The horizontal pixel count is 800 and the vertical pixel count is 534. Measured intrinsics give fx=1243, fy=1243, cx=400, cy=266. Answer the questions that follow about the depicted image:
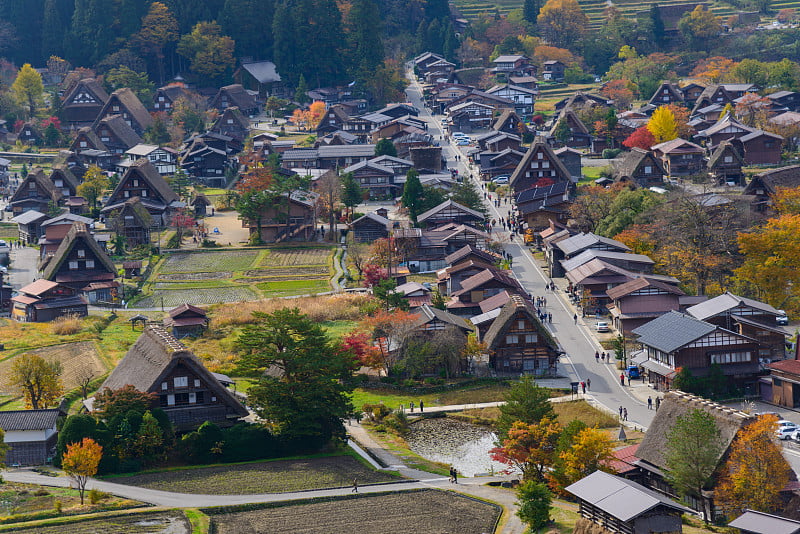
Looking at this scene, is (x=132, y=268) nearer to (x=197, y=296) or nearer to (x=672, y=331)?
(x=197, y=296)

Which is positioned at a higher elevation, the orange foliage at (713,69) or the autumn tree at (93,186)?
the orange foliage at (713,69)

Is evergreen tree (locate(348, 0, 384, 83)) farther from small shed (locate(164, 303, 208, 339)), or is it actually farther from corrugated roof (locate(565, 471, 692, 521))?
corrugated roof (locate(565, 471, 692, 521))

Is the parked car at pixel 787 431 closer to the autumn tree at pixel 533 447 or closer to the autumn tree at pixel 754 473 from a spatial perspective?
the autumn tree at pixel 754 473

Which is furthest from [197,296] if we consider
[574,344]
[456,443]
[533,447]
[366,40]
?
[366,40]

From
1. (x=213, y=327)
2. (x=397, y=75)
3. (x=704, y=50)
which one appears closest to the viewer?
(x=213, y=327)

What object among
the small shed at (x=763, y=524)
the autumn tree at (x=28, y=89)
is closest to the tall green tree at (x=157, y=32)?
the autumn tree at (x=28, y=89)

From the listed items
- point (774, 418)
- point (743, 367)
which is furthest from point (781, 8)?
point (774, 418)

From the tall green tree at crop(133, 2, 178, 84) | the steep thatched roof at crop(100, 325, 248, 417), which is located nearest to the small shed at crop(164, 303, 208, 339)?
the steep thatched roof at crop(100, 325, 248, 417)

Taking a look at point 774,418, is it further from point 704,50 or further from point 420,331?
point 704,50
